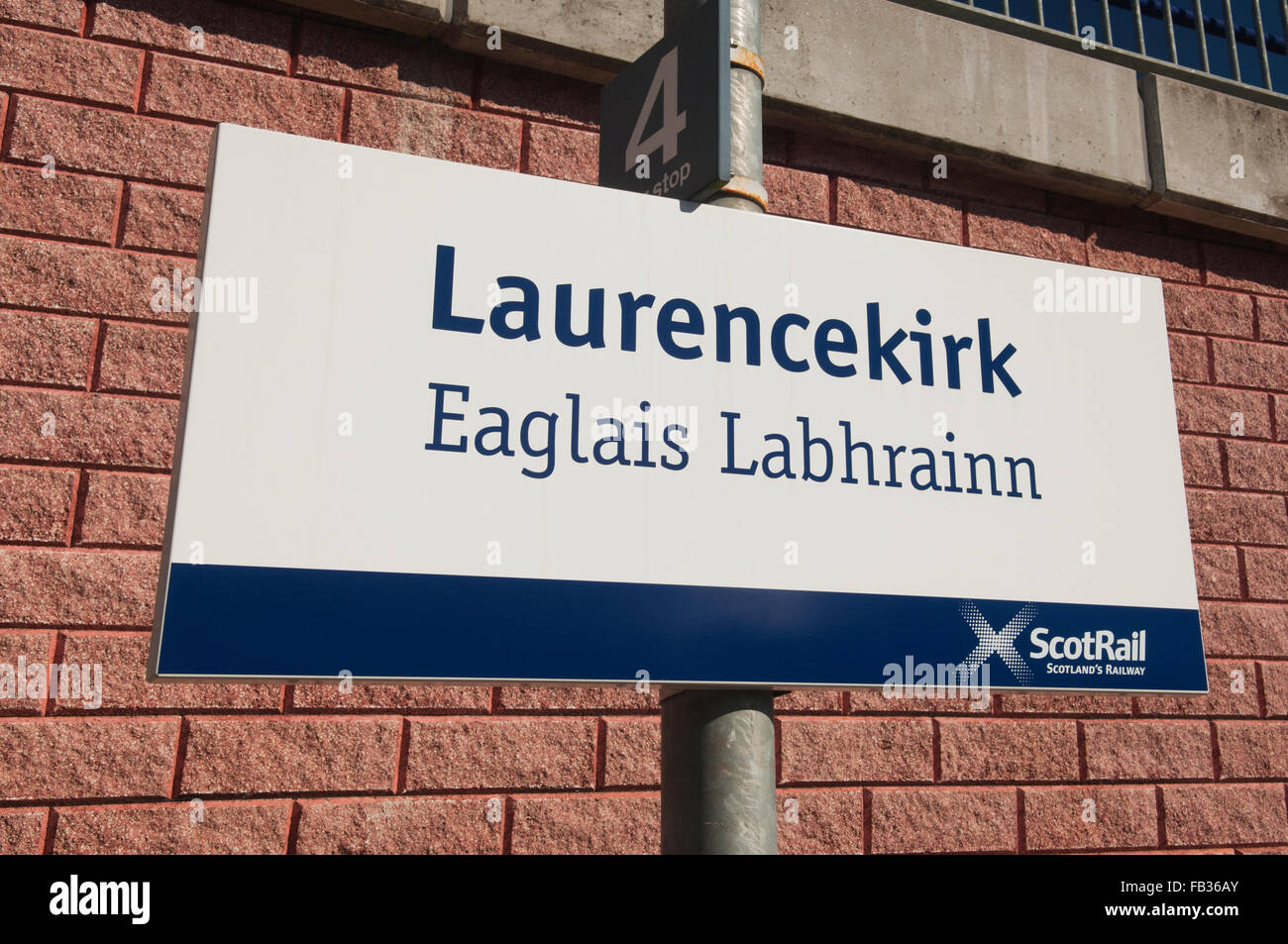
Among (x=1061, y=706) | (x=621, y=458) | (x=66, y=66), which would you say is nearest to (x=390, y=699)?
(x=621, y=458)

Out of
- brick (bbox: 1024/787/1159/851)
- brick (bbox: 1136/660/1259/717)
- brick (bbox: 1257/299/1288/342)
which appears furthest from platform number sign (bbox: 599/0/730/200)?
brick (bbox: 1257/299/1288/342)

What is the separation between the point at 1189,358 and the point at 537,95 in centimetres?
369

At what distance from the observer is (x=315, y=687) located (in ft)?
12.5

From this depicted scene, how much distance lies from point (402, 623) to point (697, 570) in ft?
1.73

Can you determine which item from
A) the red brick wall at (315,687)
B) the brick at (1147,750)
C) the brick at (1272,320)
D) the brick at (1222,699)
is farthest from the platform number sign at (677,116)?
the brick at (1272,320)

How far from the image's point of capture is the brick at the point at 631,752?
13.4 feet

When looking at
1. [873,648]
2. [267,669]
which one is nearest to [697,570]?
[873,648]

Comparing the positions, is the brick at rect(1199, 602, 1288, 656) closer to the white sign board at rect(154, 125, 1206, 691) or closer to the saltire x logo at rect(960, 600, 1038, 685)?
the white sign board at rect(154, 125, 1206, 691)

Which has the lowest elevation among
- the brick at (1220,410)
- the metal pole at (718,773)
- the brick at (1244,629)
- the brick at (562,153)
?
the metal pole at (718,773)

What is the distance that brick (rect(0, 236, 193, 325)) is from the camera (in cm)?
376

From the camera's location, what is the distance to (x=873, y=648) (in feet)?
6.20

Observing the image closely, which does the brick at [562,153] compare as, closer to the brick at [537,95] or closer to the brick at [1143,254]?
the brick at [537,95]

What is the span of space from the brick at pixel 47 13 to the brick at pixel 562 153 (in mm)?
1823
